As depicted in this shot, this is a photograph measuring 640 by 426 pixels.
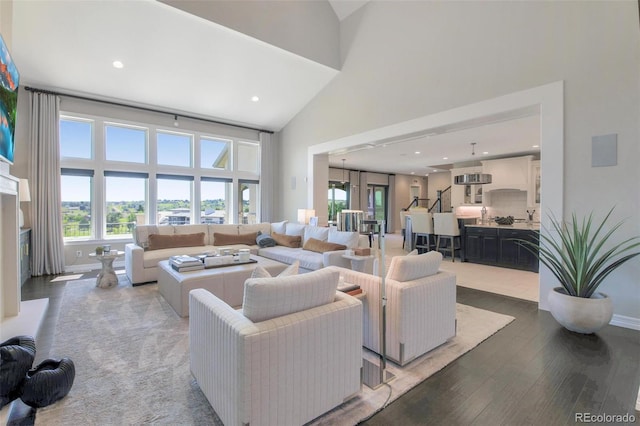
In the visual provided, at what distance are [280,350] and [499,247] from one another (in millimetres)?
5965

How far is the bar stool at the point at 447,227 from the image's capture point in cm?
657

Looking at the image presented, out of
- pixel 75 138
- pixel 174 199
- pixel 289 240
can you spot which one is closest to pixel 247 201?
pixel 174 199

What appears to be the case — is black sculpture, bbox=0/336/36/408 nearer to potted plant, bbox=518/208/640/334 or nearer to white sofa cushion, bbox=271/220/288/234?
potted plant, bbox=518/208/640/334

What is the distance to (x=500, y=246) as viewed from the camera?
19.7 ft

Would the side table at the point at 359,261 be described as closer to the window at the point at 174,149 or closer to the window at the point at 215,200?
the window at the point at 215,200

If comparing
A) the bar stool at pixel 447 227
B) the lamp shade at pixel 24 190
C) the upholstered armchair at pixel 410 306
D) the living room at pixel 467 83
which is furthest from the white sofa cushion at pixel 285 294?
the bar stool at pixel 447 227

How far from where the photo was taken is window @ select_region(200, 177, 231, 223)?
754 centimetres

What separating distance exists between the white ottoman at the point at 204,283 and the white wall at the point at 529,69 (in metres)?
3.81

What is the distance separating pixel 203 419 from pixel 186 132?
22.3 ft

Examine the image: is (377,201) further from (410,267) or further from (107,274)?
(410,267)

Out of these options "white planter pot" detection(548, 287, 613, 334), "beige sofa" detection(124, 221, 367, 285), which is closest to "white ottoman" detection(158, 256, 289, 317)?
"beige sofa" detection(124, 221, 367, 285)

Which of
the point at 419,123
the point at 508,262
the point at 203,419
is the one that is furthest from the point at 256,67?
the point at 508,262

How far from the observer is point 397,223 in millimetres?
13945

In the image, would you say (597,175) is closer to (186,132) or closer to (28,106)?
(186,132)
